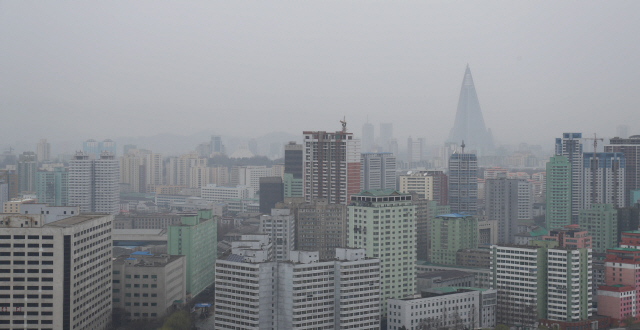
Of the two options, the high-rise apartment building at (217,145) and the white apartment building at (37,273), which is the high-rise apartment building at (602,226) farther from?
the high-rise apartment building at (217,145)

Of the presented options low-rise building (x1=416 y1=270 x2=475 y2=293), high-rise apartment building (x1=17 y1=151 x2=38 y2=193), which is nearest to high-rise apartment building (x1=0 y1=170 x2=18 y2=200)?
high-rise apartment building (x1=17 y1=151 x2=38 y2=193)

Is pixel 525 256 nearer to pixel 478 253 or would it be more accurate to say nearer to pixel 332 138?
pixel 478 253

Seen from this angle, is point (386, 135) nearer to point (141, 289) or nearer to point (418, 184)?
point (418, 184)

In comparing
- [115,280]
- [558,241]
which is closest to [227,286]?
[115,280]

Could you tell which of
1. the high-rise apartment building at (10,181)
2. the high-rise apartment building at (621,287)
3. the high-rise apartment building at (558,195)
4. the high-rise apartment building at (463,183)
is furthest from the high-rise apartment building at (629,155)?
the high-rise apartment building at (10,181)

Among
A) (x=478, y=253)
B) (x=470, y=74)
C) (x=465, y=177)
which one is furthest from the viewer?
(x=470, y=74)

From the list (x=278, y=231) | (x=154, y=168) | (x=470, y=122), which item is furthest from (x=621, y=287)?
(x=470, y=122)
